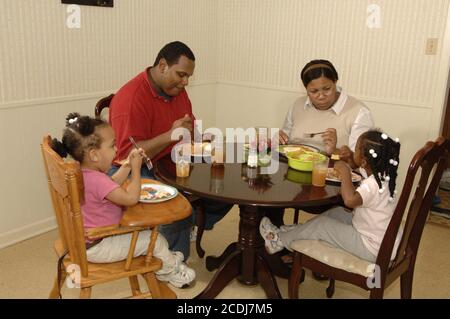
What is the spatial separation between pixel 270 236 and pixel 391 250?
65 cm

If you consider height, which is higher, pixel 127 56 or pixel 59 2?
pixel 59 2

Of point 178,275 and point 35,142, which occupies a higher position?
point 35,142

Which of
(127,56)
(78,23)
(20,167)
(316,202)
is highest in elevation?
(78,23)

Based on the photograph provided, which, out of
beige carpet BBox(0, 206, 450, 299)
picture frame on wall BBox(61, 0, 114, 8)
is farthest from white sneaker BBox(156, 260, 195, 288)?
picture frame on wall BBox(61, 0, 114, 8)

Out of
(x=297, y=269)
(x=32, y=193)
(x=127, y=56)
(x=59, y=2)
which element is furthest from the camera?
(x=127, y=56)

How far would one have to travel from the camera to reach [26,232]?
9.68 ft

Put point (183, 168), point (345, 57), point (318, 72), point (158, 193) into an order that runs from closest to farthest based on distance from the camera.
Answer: point (158, 193) < point (183, 168) < point (318, 72) < point (345, 57)

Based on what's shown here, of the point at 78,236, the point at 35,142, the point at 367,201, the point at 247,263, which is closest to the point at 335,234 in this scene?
the point at 367,201

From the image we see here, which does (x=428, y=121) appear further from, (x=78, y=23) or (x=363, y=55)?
(x=78, y=23)

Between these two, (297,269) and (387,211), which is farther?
(297,269)

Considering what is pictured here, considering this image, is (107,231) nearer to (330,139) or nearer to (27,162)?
(330,139)

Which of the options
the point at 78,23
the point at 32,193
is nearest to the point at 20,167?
the point at 32,193
